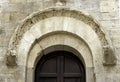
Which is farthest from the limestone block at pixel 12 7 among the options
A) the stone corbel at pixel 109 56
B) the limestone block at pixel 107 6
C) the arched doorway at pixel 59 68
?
the stone corbel at pixel 109 56

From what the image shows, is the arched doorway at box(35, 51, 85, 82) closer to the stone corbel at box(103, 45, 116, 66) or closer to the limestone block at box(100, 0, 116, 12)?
the stone corbel at box(103, 45, 116, 66)

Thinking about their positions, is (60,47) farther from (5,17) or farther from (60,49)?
(5,17)

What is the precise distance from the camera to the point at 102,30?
670cm

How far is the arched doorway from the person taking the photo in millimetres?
7066

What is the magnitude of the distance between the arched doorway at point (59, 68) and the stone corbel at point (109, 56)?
0.79 meters

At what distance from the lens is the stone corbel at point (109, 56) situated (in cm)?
650

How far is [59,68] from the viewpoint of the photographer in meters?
7.13

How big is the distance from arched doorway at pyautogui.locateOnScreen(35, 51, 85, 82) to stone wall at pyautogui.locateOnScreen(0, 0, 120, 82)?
709 mm

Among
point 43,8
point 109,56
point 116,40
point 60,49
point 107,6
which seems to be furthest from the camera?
point 60,49

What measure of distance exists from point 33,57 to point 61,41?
68 centimetres

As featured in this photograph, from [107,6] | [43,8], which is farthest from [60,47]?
[107,6]

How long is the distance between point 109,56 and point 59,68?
1203mm

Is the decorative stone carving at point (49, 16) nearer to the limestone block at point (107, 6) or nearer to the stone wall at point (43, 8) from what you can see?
the stone wall at point (43, 8)

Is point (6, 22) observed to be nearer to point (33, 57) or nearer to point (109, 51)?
point (33, 57)
